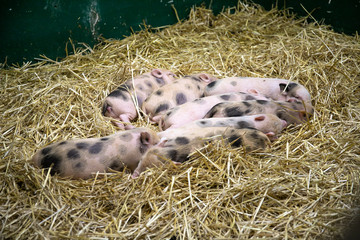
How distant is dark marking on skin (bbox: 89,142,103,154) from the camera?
2.98m

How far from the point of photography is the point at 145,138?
3.14 metres

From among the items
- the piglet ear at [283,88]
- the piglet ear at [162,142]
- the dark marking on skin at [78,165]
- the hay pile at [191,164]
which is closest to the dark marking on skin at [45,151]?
the hay pile at [191,164]

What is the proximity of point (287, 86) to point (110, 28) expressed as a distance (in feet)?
8.66

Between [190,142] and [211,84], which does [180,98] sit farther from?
[190,142]

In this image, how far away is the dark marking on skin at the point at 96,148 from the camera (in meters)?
2.98

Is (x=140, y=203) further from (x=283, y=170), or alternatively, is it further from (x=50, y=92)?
(x=50, y=92)

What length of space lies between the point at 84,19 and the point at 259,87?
2550 millimetres

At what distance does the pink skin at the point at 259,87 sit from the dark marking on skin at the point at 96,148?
1667 mm

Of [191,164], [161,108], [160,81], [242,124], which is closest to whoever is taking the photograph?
[191,164]

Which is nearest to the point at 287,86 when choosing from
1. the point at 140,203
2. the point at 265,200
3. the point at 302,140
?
the point at 302,140

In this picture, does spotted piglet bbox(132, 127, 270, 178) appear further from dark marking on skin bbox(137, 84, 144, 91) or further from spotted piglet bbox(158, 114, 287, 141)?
dark marking on skin bbox(137, 84, 144, 91)

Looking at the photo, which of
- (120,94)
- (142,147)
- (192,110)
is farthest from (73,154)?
(192,110)

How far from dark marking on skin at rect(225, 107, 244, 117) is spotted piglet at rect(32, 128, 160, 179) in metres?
0.90

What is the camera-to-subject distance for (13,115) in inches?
151
